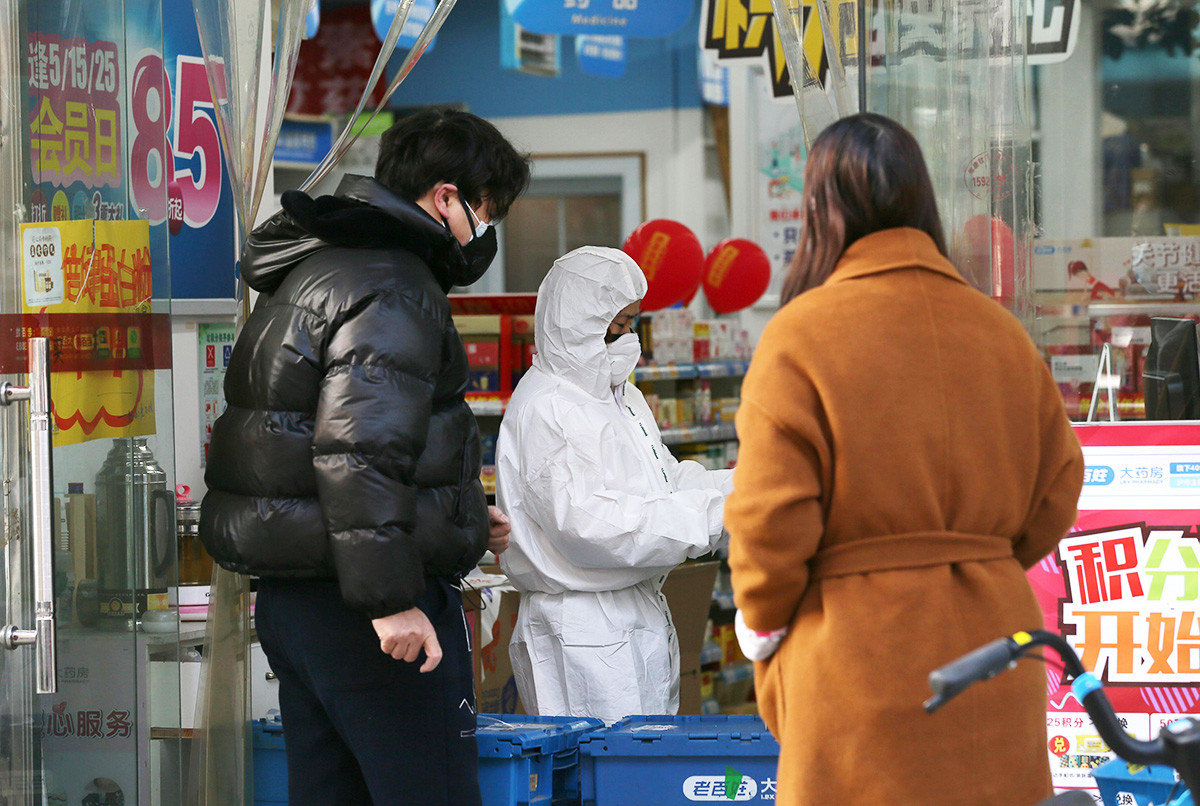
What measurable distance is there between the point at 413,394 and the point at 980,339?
3.14 ft

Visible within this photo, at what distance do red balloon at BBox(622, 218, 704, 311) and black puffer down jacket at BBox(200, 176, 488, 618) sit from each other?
368 cm

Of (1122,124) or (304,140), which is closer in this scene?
(1122,124)

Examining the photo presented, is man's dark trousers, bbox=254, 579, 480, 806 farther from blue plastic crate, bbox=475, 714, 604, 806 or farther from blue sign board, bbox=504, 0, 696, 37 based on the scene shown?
blue sign board, bbox=504, 0, 696, 37

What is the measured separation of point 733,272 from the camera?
7.64 meters

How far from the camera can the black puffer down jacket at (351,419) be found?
2.25m

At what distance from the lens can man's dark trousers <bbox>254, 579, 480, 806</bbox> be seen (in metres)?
2.39

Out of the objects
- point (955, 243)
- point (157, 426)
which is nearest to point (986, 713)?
point (955, 243)

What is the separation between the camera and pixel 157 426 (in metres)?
3.03

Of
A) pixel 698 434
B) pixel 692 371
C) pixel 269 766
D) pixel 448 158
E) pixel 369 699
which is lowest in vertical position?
pixel 269 766

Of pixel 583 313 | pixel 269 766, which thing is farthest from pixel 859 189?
pixel 269 766

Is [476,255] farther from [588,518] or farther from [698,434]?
[698,434]

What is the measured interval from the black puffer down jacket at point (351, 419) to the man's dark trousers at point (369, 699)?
95mm

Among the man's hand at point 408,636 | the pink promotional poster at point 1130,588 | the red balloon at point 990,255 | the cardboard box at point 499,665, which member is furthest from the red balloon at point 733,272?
the man's hand at point 408,636

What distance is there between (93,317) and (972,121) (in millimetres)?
2019
